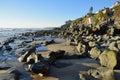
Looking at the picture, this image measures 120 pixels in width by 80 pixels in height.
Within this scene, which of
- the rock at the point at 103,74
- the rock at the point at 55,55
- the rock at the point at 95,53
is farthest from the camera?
the rock at the point at 95,53

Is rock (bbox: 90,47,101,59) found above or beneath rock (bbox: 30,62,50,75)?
above

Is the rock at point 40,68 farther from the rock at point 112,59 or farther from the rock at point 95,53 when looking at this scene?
the rock at point 95,53

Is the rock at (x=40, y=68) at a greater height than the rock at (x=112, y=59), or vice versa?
the rock at (x=112, y=59)

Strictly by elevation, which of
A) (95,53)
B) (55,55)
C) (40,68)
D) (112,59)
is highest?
(112,59)

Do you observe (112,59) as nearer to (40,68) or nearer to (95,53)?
(40,68)

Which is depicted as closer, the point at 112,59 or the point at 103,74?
the point at 103,74

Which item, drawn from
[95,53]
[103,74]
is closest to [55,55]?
[95,53]

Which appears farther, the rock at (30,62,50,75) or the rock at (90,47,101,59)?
the rock at (90,47,101,59)

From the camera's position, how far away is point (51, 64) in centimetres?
1343

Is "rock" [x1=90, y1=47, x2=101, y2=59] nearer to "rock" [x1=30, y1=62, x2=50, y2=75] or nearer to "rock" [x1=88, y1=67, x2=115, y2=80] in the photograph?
"rock" [x1=88, y1=67, x2=115, y2=80]

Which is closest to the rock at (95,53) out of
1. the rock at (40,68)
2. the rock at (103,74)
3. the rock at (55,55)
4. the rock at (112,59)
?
the rock at (55,55)

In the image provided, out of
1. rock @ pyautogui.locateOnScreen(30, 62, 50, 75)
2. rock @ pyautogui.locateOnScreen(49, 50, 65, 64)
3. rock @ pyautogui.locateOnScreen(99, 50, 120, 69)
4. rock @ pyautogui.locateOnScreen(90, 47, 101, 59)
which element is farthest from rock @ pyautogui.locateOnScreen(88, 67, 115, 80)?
rock @ pyautogui.locateOnScreen(90, 47, 101, 59)

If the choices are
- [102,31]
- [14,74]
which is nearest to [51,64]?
[14,74]

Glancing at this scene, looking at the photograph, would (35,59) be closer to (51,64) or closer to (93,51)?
(51,64)
